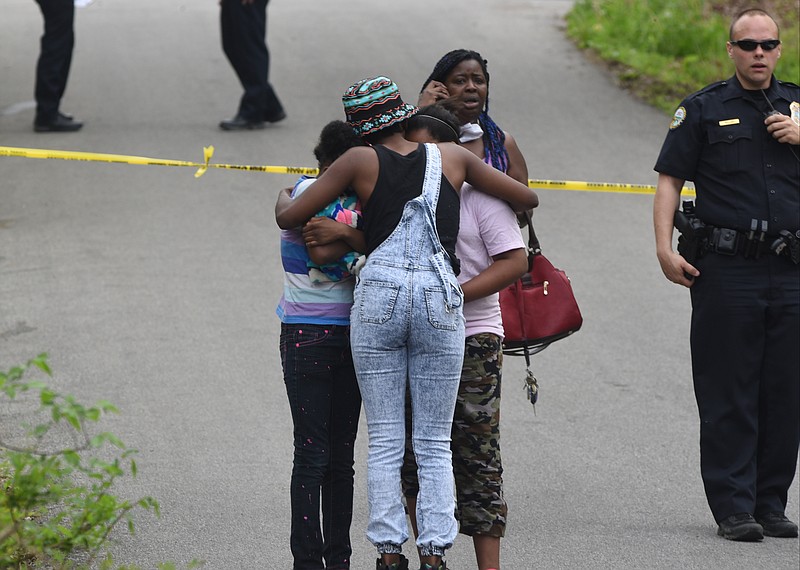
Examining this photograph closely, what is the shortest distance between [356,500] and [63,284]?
356 cm

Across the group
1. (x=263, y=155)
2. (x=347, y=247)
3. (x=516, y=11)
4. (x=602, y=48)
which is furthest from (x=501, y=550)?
(x=516, y=11)

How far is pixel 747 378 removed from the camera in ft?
17.7

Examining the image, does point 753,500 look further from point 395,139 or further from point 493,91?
point 493,91

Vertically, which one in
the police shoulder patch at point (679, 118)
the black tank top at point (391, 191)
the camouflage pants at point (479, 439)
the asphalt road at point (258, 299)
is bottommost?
the asphalt road at point (258, 299)

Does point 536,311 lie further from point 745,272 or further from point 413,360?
point 745,272

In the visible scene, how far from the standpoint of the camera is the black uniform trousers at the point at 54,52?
11664 millimetres

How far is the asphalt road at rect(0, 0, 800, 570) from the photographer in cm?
528

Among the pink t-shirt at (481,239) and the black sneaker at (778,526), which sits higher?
the pink t-shirt at (481,239)

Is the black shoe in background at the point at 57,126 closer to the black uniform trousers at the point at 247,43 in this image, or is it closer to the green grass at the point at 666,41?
the black uniform trousers at the point at 247,43

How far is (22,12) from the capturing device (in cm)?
1752

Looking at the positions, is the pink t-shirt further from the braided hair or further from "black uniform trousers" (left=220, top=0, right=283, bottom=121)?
"black uniform trousers" (left=220, top=0, right=283, bottom=121)

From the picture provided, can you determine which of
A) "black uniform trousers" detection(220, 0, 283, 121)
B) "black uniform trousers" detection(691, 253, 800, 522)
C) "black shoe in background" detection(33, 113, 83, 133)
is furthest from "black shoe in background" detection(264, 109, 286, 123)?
"black uniform trousers" detection(691, 253, 800, 522)

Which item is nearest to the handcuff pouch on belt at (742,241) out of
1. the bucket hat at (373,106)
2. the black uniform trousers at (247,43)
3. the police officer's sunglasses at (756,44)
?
the police officer's sunglasses at (756,44)

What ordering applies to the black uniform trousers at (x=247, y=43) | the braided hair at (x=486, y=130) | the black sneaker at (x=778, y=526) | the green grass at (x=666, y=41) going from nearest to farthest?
the braided hair at (x=486, y=130)
the black sneaker at (x=778, y=526)
the black uniform trousers at (x=247, y=43)
the green grass at (x=666, y=41)
